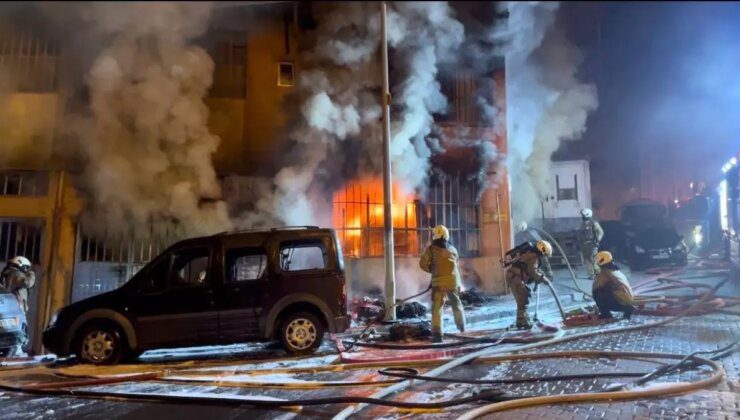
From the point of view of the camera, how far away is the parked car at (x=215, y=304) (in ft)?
22.1

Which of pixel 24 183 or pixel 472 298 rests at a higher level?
pixel 24 183

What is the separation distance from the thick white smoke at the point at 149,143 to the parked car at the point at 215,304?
413 centimetres

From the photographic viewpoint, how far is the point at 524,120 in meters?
15.4

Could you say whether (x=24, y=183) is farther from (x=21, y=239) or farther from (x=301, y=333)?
(x=301, y=333)

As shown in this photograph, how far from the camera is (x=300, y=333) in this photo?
7.07 m

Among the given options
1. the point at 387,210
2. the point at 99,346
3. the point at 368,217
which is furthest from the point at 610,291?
the point at 99,346

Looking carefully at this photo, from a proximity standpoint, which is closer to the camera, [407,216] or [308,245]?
[308,245]

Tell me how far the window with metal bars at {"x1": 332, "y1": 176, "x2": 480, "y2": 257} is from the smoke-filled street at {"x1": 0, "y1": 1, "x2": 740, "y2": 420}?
58 millimetres

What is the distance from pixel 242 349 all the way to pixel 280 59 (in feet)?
26.9

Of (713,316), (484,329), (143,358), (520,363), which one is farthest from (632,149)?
(143,358)

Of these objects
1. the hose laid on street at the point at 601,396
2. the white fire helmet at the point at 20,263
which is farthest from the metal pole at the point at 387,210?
the white fire helmet at the point at 20,263

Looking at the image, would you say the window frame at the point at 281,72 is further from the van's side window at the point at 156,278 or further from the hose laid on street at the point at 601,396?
the hose laid on street at the point at 601,396

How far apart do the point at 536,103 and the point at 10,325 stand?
591 inches

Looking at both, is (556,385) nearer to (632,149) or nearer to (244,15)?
(244,15)
